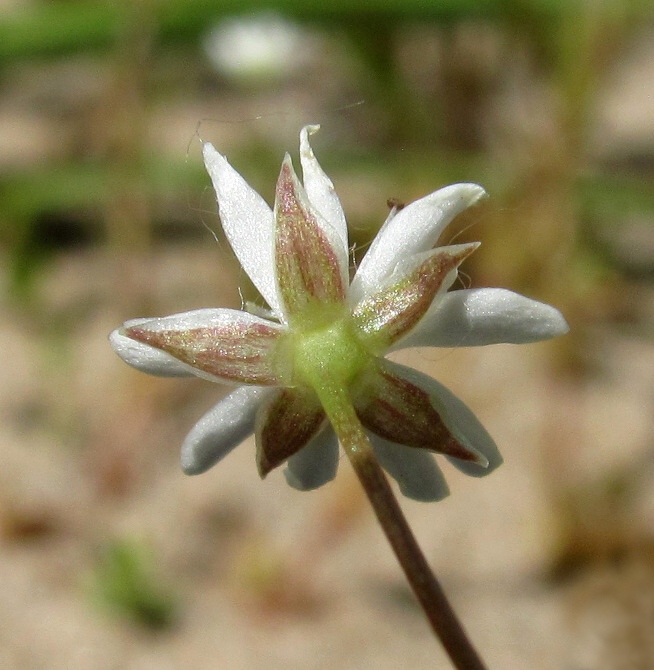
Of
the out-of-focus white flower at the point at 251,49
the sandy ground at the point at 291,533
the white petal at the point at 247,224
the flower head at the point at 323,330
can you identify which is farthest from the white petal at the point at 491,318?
the out-of-focus white flower at the point at 251,49

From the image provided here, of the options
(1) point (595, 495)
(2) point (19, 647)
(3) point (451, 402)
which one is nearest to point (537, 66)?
(1) point (595, 495)

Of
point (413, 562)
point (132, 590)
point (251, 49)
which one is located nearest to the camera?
point (413, 562)

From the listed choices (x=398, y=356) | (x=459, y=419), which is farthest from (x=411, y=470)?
(x=398, y=356)

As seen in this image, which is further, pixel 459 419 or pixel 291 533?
pixel 291 533

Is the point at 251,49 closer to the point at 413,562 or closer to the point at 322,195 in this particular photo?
the point at 322,195

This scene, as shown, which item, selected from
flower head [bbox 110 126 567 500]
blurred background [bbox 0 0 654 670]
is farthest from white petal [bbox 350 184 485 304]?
blurred background [bbox 0 0 654 670]

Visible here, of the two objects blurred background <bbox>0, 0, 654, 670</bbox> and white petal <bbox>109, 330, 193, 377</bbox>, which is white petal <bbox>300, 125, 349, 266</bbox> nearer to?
white petal <bbox>109, 330, 193, 377</bbox>

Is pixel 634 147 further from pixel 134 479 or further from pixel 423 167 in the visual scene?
pixel 134 479
